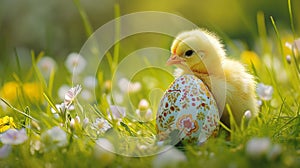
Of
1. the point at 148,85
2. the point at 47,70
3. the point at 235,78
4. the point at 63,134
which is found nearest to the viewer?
the point at 63,134

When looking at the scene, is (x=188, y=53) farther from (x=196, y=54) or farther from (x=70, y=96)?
(x=70, y=96)

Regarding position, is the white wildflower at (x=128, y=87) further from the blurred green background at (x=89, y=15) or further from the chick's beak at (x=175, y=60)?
the blurred green background at (x=89, y=15)

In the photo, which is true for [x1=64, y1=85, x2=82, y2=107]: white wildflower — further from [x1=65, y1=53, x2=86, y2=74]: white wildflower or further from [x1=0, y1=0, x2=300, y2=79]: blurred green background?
[x1=0, y1=0, x2=300, y2=79]: blurred green background

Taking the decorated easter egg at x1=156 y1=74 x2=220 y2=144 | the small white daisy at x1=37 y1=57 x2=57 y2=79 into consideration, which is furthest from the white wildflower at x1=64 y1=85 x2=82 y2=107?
the small white daisy at x1=37 y1=57 x2=57 y2=79

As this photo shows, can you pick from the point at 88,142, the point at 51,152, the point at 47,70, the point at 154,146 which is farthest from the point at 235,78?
the point at 47,70

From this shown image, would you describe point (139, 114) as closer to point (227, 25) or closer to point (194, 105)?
point (194, 105)

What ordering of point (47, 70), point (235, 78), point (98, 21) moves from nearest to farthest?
point (235, 78) < point (47, 70) < point (98, 21)

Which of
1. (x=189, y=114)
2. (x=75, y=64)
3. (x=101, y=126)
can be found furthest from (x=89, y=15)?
(x=189, y=114)

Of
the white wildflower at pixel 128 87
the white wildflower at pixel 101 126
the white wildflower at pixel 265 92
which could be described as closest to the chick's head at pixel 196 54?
the white wildflower at pixel 265 92

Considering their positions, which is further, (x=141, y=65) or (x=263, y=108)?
(x=141, y=65)
